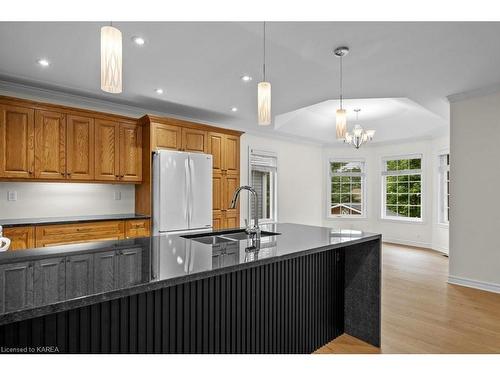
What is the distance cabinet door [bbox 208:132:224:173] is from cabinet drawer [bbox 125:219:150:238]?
1.34 m

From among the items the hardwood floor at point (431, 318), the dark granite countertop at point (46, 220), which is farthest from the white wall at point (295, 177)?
the hardwood floor at point (431, 318)

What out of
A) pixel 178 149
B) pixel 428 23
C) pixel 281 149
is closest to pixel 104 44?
pixel 428 23

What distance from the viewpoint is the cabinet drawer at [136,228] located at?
12.8 ft

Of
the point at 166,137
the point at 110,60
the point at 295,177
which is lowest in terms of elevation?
the point at 295,177

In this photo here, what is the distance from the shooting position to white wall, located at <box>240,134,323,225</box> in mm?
6188

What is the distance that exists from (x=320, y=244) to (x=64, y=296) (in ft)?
4.57

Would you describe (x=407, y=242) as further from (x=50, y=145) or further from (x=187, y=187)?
(x=50, y=145)

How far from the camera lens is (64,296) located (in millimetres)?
994

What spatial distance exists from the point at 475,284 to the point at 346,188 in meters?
4.08

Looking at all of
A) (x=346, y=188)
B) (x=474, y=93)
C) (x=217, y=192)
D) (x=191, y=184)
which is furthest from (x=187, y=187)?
(x=346, y=188)

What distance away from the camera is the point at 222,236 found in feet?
7.76

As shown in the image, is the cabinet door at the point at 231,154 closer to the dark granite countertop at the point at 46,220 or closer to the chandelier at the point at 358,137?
the dark granite countertop at the point at 46,220

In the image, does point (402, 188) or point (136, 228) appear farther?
point (402, 188)

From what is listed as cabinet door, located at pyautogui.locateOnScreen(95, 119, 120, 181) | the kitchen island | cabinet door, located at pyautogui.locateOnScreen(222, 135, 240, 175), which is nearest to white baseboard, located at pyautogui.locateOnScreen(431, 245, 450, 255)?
cabinet door, located at pyautogui.locateOnScreen(222, 135, 240, 175)
